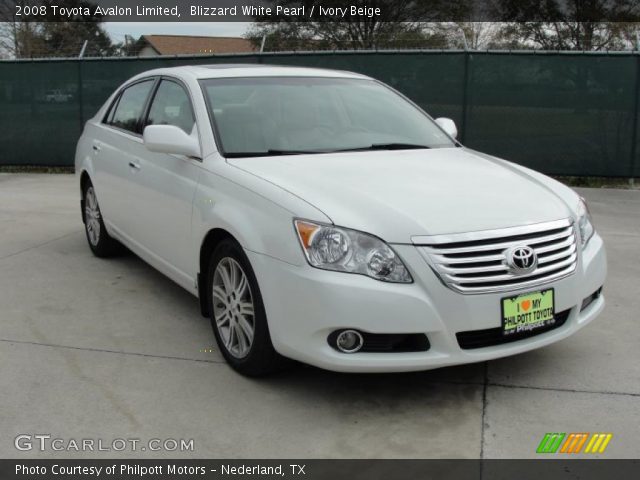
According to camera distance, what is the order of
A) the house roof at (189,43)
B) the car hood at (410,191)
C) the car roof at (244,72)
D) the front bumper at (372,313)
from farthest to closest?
1. the house roof at (189,43)
2. the car roof at (244,72)
3. the car hood at (410,191)
4. the front bumper at (372,313)

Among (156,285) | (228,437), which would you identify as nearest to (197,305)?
(156,285)

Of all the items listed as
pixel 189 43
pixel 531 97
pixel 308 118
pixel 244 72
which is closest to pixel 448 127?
pixel 308 118

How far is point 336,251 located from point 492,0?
3305 centimetres

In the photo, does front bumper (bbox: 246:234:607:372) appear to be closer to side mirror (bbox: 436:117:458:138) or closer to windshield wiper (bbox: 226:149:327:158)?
windshield wiper (bbox: 226:149:327:158)

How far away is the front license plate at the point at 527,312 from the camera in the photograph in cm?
326

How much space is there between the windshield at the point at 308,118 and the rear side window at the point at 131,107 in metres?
0.97

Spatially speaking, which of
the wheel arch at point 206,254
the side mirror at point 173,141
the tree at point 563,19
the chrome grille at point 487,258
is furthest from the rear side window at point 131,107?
the tree at point 563,19

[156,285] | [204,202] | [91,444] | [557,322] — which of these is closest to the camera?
[91,444]

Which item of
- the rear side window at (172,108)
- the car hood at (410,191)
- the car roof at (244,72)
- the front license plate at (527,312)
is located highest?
the car roof at (244,72)

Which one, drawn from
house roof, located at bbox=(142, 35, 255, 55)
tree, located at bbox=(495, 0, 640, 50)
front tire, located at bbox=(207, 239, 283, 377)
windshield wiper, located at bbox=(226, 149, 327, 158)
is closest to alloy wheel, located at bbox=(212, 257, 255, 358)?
front tire, located at bbox=(207, 239, 283, 377)

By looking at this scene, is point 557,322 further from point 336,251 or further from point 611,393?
point 336,251

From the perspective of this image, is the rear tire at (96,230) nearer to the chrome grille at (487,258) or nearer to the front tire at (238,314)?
the front tire at (238,314)

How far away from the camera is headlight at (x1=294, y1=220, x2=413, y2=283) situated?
3.15 metres

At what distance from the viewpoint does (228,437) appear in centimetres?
316
